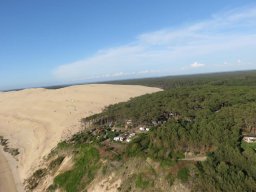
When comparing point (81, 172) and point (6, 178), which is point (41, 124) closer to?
point (6, 178)

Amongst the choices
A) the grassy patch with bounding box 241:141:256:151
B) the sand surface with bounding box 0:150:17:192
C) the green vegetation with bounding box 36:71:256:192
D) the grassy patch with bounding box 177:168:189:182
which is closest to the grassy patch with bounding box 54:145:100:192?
the green vegetation with bounding box 36:71:256:192

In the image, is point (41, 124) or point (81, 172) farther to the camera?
point (41, 124)

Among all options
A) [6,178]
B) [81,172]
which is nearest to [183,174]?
[81,172]

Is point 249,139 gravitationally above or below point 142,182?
above

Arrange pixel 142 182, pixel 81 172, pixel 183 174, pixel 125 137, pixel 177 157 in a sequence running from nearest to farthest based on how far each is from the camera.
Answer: pixel 183 174, pixel 142 182, pixel 177 157, pixel 81 172, pixel 125 137

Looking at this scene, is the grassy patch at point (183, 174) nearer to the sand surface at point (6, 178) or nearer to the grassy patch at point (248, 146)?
the grassy patch at point (248, 146)

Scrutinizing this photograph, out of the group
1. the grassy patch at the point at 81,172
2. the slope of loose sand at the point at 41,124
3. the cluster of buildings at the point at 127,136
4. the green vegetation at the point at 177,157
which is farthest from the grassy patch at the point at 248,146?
the slope of loose sand at the point at 41,124

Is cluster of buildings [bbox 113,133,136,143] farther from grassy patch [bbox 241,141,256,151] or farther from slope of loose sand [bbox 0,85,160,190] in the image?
grassy patch [bbox 241,141,256,151]

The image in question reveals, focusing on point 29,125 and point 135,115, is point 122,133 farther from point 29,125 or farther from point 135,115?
point 29,125

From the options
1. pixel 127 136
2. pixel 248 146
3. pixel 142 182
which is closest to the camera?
pixel 142 182

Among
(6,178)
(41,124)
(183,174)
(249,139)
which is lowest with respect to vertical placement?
(6,178)
